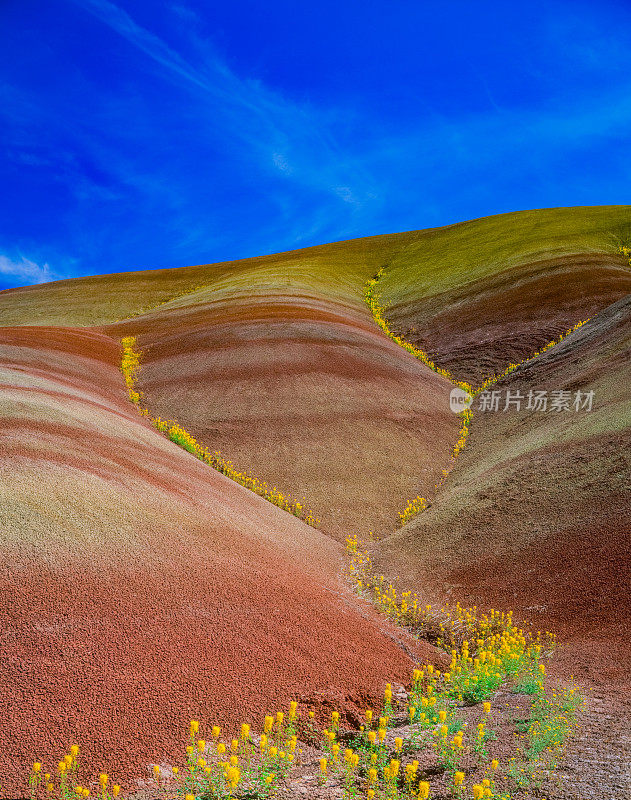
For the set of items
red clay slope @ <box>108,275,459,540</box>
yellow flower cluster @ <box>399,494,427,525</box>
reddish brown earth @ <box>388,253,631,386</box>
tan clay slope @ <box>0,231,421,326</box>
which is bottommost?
yellow flower cluster @ <box>399,494,427,525</box>

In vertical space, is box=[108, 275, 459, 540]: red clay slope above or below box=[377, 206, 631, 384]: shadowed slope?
below

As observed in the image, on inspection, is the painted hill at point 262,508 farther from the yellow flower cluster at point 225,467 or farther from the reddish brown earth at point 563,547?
the yellow flower cluster at point 225,467

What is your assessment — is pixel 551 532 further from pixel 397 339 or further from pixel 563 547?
pixel 397 339

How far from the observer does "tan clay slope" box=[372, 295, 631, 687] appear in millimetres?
7430

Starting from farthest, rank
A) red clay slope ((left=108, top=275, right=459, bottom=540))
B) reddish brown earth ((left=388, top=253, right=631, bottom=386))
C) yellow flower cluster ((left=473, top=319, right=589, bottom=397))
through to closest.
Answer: reddish brown earth ((left=388, top=253, right=631, bottom=386)) → yellow flower cluster ((left=473, top=319, right=589, bottom=397)) → red clay slope ((left=108, top=275, right=459, bottom=540))

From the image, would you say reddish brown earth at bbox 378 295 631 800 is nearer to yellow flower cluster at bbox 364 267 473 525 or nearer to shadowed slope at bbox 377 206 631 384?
yellow flower cluster at bbox 364 267 473 525

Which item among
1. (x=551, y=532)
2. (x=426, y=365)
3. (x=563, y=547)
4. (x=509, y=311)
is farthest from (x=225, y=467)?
(x=509, y=311)

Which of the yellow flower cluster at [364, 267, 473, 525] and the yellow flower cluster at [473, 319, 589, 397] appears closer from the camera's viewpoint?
the yellow flower cluster at [364, 267, 473, 525]

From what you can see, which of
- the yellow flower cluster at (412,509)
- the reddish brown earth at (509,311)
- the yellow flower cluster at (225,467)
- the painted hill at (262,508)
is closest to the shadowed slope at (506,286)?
the reddish brown earth at (509,311)

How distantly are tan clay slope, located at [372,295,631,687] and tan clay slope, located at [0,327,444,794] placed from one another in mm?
2006

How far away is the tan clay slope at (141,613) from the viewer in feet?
15.0

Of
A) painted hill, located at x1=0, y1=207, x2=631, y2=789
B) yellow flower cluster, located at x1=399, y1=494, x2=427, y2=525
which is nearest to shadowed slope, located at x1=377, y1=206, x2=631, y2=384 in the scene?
painted hill, located at x1=0, y1=207, x2=631, y2=789

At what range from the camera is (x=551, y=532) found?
973cm

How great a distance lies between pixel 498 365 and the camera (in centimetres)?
2450
